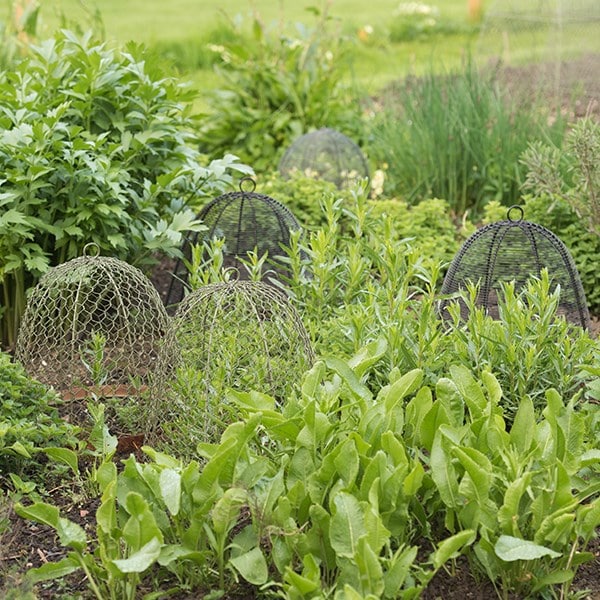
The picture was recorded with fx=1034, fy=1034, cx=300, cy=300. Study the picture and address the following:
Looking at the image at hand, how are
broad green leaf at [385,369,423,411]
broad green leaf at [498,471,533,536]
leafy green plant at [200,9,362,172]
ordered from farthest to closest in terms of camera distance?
1. leafy green plant at [200,9,362,172]
2. broad green leaf at [385,369,423,411]
3. broad green leaf at [498,471,533,536]

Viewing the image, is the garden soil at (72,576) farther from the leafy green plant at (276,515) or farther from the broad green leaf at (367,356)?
the broad green leaf at (367,356)

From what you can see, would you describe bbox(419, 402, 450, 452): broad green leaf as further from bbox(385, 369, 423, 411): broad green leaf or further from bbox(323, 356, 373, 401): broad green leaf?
bbox(323, 356, 373, 401): broad green leaf

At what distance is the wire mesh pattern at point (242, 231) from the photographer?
4906 millimetres

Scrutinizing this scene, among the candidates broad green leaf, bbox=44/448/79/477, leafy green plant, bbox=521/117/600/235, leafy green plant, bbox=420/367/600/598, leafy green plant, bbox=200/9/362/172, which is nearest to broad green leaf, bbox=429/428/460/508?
leafy green plant, bbox=420/367/600/598

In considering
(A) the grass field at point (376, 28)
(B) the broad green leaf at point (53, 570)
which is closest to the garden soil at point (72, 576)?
(B) the broad green leaf at point (53, 570)

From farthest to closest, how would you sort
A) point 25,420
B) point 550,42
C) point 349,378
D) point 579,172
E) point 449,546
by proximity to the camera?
point 550,42 < point 579,172 < point 25,420 < point 349,378 < point 449,546

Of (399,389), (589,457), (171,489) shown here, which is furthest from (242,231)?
(589,457)

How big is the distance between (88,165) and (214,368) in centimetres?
127

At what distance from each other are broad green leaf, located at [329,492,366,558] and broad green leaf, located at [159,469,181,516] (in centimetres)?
43

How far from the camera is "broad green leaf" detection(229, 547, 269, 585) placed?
2.71m

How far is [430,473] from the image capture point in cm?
298

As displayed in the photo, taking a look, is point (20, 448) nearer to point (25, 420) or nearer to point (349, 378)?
point (25, 420)

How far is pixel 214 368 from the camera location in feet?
11.6

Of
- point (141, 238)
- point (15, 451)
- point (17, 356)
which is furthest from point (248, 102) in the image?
point (15, 451)
